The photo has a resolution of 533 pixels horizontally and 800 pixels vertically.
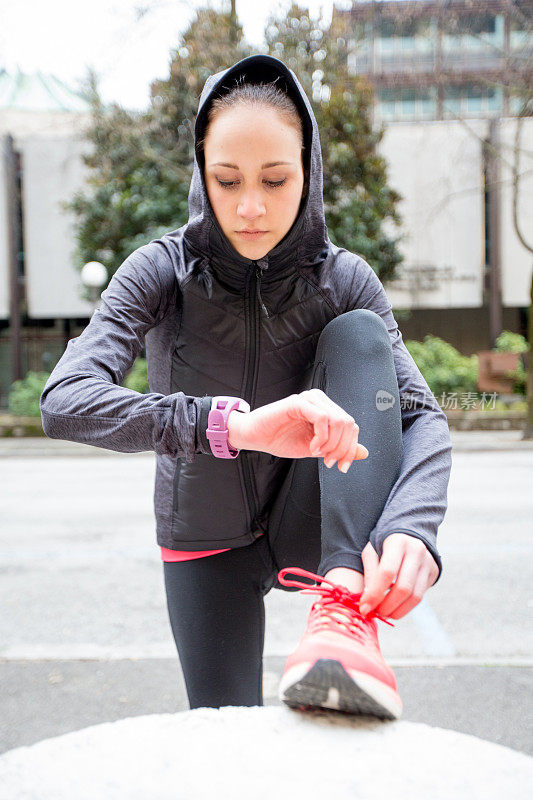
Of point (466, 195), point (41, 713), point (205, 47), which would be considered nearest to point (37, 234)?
point (205, 47)

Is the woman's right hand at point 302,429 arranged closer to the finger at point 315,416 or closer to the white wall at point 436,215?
the finger at point 315,416

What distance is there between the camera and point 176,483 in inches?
75.3

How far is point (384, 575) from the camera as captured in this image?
1.34 meters

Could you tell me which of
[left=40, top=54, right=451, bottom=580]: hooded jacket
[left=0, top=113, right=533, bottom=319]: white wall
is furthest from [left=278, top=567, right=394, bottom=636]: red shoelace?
[left=0, top=113, right=533, bottom=319]: white wall

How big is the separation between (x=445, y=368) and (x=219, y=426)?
551 inches

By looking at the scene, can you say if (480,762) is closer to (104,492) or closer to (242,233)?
(242,233)

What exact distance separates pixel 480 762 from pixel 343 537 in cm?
45

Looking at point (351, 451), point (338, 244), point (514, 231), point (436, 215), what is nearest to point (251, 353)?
point (351, 451)

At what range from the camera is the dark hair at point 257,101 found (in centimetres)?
161

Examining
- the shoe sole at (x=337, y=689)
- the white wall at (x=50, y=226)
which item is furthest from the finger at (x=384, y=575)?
the white wall at (x=50, y=226)

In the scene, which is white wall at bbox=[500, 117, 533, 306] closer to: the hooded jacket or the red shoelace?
the hooded jacket

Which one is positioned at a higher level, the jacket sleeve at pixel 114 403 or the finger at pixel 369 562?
the jacket sleeve at pixel 114 403

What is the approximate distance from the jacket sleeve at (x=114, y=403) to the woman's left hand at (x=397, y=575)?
382 millimetres

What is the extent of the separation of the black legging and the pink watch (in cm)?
27
